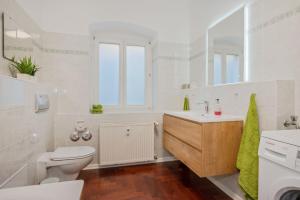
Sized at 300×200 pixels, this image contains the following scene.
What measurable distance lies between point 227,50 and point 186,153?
1277mm

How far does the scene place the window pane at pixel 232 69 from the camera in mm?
1897

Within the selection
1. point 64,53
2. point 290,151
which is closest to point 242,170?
point 290,151

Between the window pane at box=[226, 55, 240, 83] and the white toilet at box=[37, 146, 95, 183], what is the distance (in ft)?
5.78

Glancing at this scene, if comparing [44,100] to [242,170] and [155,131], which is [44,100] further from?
[242,170]

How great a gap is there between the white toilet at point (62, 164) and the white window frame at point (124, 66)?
1.11 metres

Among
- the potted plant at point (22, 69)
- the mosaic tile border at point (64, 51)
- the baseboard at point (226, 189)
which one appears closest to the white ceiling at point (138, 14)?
the mosaic tile border at point (64, 51)

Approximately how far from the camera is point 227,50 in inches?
82.0

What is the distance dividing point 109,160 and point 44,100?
3.80 feet

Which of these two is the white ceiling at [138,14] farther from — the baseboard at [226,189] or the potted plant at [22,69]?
the baseboard at [226,189]

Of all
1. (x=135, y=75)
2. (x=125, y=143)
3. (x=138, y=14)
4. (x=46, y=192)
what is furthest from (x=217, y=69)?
→ (x=46, y=192)

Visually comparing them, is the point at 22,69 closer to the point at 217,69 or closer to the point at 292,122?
the point at 217,69

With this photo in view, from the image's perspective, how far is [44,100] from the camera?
75.0 inches

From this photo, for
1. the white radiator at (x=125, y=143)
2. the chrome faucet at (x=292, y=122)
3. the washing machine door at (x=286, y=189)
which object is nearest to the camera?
the washing machine door at (x=286, y=189)

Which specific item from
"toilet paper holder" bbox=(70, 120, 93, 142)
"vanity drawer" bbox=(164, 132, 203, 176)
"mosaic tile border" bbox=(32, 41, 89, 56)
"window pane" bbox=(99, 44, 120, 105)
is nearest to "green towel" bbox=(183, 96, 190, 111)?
"vanity drawer" bbox=(164, 132, 203, 176)
